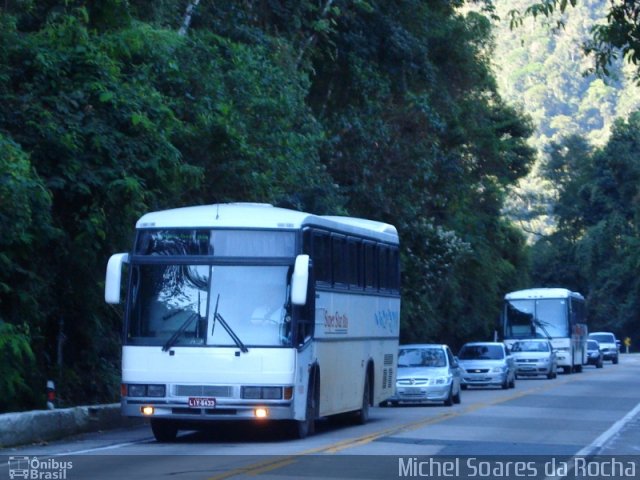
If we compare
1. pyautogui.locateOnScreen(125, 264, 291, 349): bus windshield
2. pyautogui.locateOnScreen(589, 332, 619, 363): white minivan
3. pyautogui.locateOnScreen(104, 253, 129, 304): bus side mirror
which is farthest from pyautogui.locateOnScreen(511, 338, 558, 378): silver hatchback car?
pyautogui.locateOnScreen(104, 253, 129, 304): bus side mirror

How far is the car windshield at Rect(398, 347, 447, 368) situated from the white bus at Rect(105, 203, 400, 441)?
11.6 meters

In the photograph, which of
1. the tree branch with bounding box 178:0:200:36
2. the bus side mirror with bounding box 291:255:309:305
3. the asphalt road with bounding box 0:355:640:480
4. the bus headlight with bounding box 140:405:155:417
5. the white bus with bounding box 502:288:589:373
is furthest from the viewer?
the white bus with bounding box 502:288:589:373

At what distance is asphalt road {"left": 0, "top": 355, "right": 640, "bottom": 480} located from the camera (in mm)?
14219

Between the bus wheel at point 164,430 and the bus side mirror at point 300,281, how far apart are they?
118 inches

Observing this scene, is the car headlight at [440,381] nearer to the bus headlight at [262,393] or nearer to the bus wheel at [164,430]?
the bus wheel at [164,430]

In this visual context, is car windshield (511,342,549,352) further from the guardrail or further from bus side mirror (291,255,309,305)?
bus side mirror (291,255,309,305)

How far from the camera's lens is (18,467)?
14320mm

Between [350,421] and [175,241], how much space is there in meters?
6.61

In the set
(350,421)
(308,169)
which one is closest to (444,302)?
(308,169)

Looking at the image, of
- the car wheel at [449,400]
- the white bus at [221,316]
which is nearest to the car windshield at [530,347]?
the car wheel at [449,400]

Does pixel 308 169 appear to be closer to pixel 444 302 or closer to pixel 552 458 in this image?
pixel 552 458

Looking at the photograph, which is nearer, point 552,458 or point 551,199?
point 552,458

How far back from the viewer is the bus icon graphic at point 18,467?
13461mm

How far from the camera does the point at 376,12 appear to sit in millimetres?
37281
